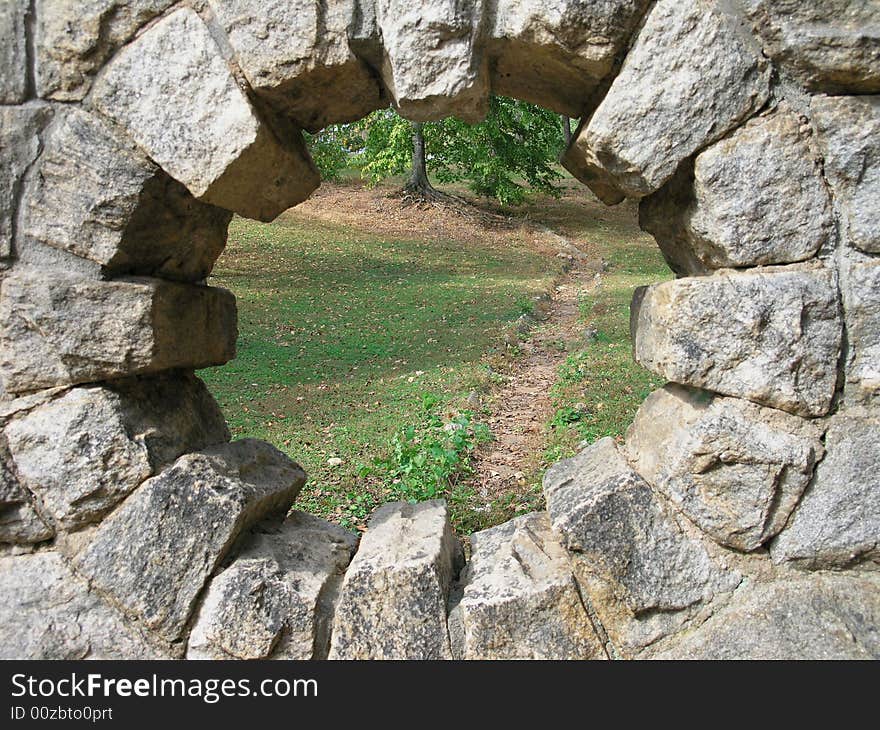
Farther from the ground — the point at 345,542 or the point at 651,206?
the point at 651,206

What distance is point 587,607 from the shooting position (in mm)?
2340

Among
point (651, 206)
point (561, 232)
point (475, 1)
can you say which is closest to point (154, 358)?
point (475, 1)

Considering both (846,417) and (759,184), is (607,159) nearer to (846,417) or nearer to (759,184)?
(759,184)

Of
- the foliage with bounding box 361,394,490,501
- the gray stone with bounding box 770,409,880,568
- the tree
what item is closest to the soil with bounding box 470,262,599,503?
the foliage with bounding box 361,394,490,501

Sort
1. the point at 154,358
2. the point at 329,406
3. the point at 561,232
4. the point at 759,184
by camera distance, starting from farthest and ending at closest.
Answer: the point at 561,232
the point at 329,406
the point at 154,358
the point at 759,184

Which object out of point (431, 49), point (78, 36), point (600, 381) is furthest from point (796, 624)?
point (600, 381)

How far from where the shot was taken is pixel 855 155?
2.14 metres

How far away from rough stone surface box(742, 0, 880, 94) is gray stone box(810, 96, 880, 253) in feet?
0.23

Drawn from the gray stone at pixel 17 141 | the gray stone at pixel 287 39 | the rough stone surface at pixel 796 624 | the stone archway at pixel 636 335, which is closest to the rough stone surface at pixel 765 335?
the stone archway at pixel 636 335

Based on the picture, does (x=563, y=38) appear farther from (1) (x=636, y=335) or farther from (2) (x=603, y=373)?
(2) (x=603, y=373)

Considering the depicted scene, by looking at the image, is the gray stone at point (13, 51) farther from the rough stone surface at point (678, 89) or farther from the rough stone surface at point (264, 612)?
the rough stone surface at point (678, 89)

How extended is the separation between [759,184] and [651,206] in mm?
479

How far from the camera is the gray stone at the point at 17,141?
241 cm

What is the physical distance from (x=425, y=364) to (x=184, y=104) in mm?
5090
